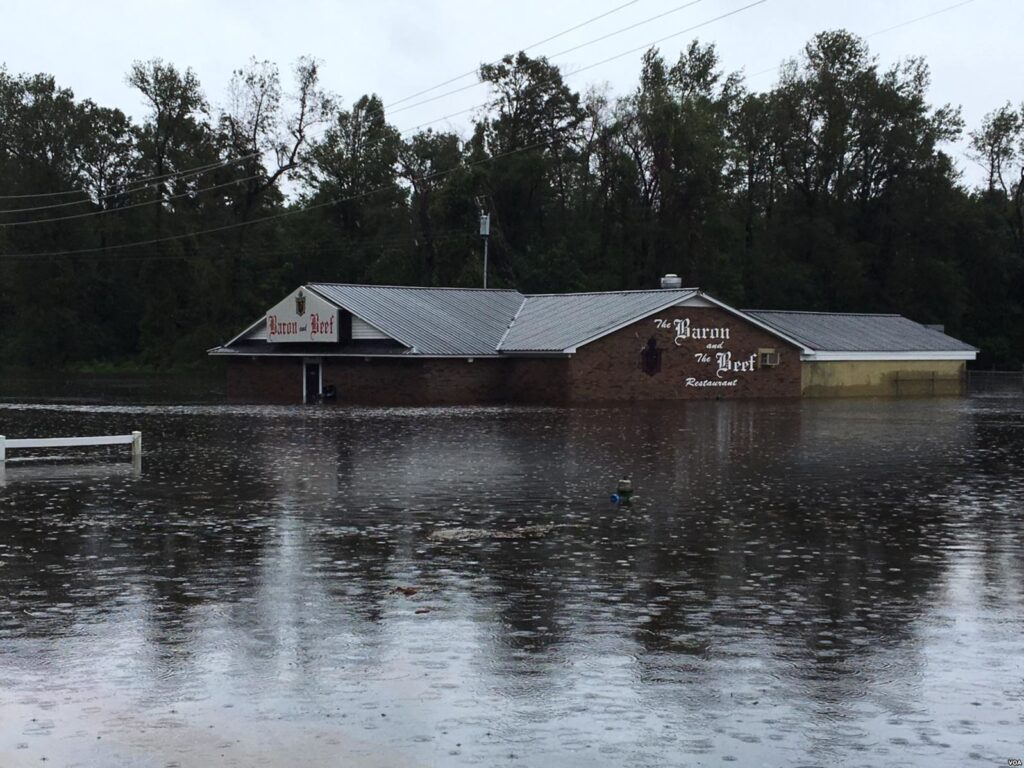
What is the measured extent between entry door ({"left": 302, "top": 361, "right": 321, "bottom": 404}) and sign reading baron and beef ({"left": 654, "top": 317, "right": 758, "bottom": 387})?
48.1 ft

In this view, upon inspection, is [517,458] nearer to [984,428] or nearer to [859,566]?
[859,566]

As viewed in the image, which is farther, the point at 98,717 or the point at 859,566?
the point at 859,566

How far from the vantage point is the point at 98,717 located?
7734 millimetres

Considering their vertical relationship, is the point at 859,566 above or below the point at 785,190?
below

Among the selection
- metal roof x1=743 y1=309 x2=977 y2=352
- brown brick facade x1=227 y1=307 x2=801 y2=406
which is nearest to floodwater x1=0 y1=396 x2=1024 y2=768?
brown brick facade x1=227 y1=307 x2=801 y2=406

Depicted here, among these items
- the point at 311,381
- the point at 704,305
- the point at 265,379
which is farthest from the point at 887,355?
the point at 265,379

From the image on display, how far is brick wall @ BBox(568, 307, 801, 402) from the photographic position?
168 feet

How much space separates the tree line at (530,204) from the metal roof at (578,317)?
864 inches

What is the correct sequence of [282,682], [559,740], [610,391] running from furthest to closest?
[610,391], [282,682], [559,740]

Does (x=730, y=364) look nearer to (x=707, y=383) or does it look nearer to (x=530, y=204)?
(x=707, y=383)

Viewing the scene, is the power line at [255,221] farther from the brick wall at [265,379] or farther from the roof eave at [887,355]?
the roof eave at [887,355]

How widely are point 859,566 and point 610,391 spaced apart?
126 feet

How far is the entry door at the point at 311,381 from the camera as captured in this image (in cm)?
5422

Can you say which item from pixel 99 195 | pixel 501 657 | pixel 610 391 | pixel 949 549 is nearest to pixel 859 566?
pixel 949 549
